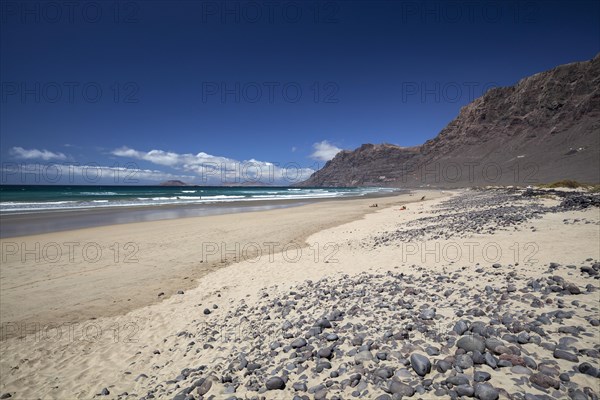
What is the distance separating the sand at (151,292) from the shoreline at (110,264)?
58 millimetres

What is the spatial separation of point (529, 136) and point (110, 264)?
144889mm

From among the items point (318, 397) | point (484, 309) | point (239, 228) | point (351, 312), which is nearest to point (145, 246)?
point (239, 228)

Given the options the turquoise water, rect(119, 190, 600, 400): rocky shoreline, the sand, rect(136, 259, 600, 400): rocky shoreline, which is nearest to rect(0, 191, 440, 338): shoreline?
the sand

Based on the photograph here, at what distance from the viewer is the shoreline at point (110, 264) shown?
7.34 metres

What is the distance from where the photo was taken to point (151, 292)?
317 inches

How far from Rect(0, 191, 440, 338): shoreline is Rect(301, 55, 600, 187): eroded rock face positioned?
3012 inches

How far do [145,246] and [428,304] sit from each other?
42.2ft

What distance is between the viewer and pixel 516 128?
124 metres

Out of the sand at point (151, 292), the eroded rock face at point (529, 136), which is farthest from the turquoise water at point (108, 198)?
the eroded rock face at point (529, 136)

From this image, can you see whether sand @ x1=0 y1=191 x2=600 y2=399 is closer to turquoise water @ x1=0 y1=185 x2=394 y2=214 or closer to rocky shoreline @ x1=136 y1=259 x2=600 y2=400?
rocky shoreline @ x1=136 y1=259 x2=600 y2=400

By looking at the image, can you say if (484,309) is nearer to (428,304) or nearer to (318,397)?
(428,304)

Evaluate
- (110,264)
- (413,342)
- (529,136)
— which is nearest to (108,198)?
(110,264)

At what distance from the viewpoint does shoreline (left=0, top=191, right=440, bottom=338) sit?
289 inches

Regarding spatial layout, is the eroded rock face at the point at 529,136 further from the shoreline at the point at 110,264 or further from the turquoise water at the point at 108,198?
the shoreline at the point at 110,264
